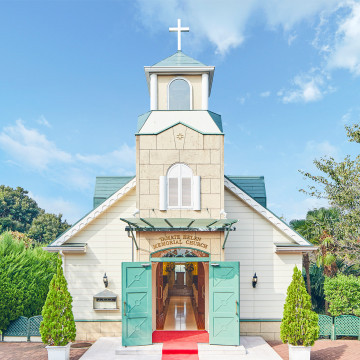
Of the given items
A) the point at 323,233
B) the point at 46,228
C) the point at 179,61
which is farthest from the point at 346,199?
the point at 46,228

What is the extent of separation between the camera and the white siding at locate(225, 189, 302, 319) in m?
16.0

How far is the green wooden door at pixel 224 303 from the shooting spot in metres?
13.7

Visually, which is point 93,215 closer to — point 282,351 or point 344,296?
point 282,351

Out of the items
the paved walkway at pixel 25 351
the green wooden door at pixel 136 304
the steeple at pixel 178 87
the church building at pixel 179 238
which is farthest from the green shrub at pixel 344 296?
the paved walkway at pixel 25 351

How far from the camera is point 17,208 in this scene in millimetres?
49281

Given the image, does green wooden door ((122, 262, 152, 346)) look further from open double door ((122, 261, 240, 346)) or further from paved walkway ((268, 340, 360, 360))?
paved walkway ((268, 340, 360, 360))

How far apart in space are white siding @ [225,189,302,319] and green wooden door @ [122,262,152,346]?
4.01 metres

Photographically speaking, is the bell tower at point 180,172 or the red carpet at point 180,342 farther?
the bell tower at point 180,172

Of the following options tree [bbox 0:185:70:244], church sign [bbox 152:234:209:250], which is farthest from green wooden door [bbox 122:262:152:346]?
tree [bbox 0:185:70:244]

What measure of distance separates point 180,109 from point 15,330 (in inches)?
453

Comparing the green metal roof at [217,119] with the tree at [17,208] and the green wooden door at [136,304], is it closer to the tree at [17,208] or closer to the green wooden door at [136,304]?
the green wooden door at [136,304]

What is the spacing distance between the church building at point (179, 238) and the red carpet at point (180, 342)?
1.31 feet

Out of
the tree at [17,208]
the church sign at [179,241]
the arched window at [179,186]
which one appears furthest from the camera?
the tree at [17,208]

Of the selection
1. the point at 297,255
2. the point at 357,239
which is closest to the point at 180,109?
the point at 297,255
